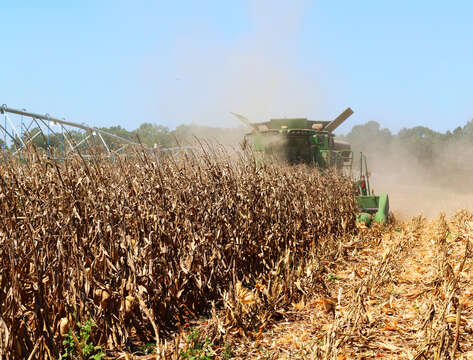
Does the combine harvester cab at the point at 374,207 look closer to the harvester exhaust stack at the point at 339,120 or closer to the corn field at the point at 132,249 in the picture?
the harvester exhaust stack at the point at 339,120

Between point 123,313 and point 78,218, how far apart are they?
961mm

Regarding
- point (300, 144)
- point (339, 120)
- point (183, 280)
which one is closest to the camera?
point (183, 280)

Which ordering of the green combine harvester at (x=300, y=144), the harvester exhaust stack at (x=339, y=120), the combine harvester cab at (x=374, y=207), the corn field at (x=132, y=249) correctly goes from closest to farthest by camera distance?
the corn field at (x=132, y=249), the combine harvester cab at (x=374, y=207), the green combine harvester at (x=300, y=144), the harvester exhaust stack at (x=339, y=120)

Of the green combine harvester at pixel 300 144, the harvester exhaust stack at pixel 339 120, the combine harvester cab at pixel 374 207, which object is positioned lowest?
the combine harvester cab at pixel 374 207

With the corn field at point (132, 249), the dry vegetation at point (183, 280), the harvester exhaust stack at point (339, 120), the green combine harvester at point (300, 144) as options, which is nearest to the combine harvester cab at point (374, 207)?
the green combine harvester at point (300, 144)

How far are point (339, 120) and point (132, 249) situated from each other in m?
9.31

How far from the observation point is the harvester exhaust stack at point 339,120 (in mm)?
12312

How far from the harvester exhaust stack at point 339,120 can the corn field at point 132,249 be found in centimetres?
623

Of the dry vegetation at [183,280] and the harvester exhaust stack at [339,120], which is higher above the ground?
the harvester exhaust stack at [339,120]

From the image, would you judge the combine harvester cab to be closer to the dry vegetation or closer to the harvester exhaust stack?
the harvester exhaust stack

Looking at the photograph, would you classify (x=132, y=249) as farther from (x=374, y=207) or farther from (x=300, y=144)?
(x=300, y=144)

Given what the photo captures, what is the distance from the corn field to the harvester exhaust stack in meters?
6.23

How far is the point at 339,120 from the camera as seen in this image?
41.1 feet

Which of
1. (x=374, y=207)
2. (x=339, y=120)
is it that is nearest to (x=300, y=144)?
(x=339, y=120)
